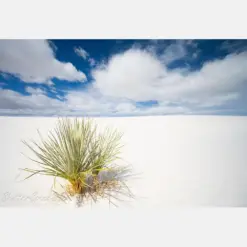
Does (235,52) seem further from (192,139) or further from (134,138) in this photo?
Answer: (134,138)

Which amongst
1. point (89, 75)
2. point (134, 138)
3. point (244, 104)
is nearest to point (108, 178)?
point (134, 138)

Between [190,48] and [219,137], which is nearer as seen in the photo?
[190,48]

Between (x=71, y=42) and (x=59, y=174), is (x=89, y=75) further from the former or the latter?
(x=59, y=174)
